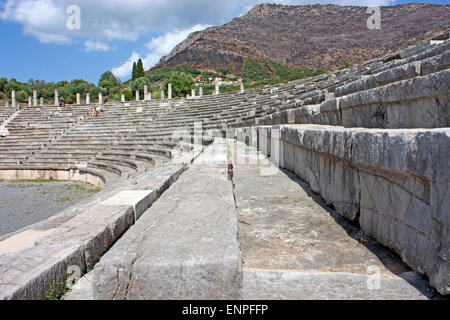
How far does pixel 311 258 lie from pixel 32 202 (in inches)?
407

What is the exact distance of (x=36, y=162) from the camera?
701 inches

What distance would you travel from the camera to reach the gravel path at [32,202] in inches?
306

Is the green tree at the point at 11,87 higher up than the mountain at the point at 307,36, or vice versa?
the mountain at the point at 307,36

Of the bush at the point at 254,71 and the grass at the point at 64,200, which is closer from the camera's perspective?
the grass at the point at 64,200

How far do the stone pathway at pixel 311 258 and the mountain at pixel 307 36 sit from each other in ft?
286

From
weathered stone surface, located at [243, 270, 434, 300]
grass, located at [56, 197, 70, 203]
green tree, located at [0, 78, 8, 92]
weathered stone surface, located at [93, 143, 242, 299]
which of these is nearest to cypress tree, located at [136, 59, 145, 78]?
green tree, located at [0, 78, 8, 92]

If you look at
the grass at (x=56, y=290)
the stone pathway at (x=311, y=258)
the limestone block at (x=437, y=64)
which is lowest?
the grass at (x=56, y=290)

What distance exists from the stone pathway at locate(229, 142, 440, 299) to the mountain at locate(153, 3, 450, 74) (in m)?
87.3

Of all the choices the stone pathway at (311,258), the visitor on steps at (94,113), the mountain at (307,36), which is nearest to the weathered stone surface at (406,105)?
the stone pathway at (311,258)

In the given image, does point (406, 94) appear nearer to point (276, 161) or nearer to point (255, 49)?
point (276, 161)

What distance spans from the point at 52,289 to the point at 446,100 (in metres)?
2.91

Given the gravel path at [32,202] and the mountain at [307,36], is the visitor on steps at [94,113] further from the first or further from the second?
the mountain at [307,36]

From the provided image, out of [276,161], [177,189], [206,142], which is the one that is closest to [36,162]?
[206,142]
